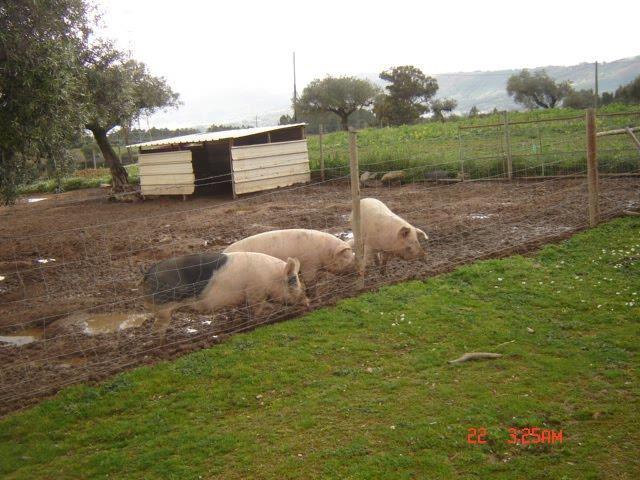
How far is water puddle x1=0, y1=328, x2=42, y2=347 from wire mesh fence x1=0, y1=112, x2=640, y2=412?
2cm

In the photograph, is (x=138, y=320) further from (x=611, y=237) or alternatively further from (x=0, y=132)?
(x=611, y=237)

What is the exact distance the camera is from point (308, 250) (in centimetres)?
652

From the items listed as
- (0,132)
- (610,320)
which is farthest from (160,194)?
(610,320)

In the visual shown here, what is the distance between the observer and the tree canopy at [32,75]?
683 cm

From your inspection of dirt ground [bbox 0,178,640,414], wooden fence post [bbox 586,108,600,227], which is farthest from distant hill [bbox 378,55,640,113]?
wooden fence post [bbox 586,108,600,227]

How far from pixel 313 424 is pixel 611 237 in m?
5.80

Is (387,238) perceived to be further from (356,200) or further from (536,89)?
(536,89)

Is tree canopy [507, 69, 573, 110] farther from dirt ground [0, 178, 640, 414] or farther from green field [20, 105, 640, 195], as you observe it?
dirt ground [0, 178, 640, 414]

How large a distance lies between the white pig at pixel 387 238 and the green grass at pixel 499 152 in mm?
3228

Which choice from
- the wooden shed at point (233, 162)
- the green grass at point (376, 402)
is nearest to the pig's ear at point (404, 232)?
the green grass at point (376, 402)

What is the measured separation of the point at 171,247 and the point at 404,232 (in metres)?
4.40
